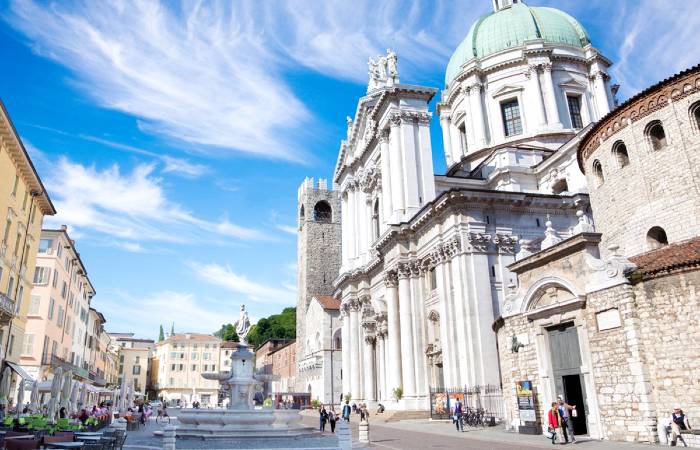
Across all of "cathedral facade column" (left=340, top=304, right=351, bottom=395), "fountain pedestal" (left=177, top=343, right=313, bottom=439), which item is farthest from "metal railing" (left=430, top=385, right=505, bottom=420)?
"cathedral facade column" (left=340, top=304, right=351, bottom=395)

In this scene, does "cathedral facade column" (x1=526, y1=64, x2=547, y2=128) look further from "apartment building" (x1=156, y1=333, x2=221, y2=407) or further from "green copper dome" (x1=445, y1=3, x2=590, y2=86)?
"apartment building" (x1=156, y1=333, x2=221, y2=407)

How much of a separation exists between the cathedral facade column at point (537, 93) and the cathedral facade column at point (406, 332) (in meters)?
17.8

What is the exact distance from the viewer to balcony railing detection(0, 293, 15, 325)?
24250 millimetres

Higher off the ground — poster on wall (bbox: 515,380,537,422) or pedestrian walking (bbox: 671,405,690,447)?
poster on wall (bbox: 515,380,537,422)

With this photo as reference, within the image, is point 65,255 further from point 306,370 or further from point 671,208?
point 671,208

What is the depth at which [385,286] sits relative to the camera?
1508 inches

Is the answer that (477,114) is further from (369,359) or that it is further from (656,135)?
(656,135)

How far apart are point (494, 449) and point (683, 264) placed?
22.6ft

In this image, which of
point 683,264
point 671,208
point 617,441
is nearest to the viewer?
point 683,264

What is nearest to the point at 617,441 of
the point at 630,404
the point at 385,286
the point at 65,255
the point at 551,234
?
the point at 630,404

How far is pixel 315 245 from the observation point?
3007 inches

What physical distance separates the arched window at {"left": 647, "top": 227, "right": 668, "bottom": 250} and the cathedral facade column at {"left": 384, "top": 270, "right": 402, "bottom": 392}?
18582mm

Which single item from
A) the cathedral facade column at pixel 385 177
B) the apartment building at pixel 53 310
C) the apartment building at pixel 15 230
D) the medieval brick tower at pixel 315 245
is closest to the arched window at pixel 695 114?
the cathedral facade column at pixel 385 177

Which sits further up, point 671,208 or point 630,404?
point 671,208
